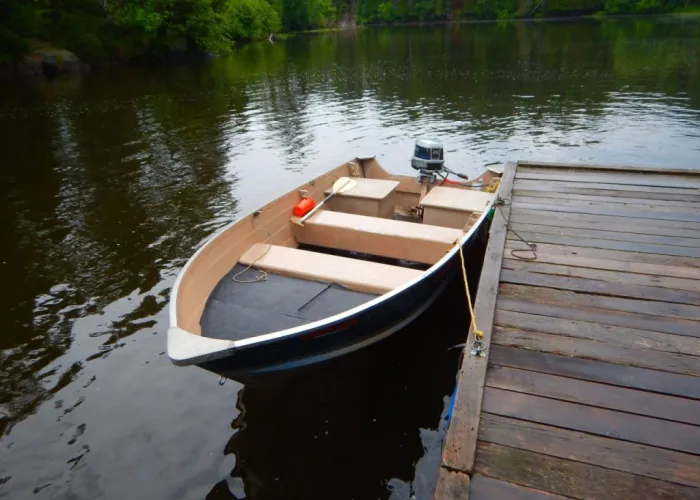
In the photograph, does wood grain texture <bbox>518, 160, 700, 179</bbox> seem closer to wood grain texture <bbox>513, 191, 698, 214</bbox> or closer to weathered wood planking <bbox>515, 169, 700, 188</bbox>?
weathered wood planking <bbox>515, 169, 700, 188</bbox>

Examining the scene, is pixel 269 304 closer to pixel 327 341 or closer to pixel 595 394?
pixel 327 341

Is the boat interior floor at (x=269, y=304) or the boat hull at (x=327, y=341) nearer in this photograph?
the boat hull at (x=327, y=341)

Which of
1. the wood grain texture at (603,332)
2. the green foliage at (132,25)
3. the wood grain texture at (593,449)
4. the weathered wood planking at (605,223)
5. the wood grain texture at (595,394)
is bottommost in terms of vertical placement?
the wood grain texture at (593,449)

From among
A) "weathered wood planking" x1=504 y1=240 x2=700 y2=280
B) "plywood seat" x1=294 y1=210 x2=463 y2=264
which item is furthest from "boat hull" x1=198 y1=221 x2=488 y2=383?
"weathered wood planking" x1=504 y1=240 x2=700 y2=280

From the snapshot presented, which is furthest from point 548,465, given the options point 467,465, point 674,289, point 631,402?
point 674,289

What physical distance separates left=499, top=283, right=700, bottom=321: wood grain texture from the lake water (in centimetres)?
194

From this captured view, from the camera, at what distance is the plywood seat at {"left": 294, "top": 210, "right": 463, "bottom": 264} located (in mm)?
7098

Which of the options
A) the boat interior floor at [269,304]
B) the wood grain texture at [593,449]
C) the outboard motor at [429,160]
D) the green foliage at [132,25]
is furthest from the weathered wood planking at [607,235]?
the green foliage at [132,25]

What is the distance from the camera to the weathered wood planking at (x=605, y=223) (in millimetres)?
6348

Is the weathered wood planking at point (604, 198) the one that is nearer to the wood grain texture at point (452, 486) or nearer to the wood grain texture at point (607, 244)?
the wood grain texture at point (607, 244)

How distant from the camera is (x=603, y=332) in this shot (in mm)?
4414

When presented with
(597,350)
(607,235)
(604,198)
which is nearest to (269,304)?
(597,350)

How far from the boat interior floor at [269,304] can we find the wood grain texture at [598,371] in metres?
2.15

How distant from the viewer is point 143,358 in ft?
23.1
